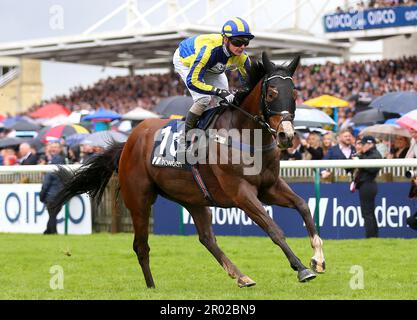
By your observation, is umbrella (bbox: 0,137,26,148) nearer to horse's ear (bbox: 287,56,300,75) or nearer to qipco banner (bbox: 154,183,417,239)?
qipco banner (bbox: 154,183,417,239)

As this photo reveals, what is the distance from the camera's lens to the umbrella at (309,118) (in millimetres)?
14328

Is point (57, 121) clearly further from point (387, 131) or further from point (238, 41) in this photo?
point (238, 41)

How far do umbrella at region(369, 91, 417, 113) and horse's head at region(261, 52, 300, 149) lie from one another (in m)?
7.51

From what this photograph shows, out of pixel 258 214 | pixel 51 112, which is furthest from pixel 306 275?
pixel 51 112

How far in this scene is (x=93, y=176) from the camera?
27.6 feet

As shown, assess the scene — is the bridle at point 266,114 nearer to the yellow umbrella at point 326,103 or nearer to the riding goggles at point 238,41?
the riding goggles at point 238,41

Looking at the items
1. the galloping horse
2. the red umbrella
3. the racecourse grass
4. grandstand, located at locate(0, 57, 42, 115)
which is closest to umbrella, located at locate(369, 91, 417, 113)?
the racecourse grass

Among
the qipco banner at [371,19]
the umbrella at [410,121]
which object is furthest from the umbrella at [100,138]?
the qipco banner at [371,19]

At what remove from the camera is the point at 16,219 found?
13.6 meters

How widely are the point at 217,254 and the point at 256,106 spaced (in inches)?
49.0

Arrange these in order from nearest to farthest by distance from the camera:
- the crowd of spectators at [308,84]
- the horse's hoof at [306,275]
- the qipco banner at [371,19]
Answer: the horse's hoof at [306,275], the crowd of spectators at [308,84], the qipco banner at [371,19]

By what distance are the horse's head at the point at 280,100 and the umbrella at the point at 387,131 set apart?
17.6 feet

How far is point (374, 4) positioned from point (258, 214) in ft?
86.2

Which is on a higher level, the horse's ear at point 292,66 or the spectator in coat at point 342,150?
the horse's ear at point 292,66
